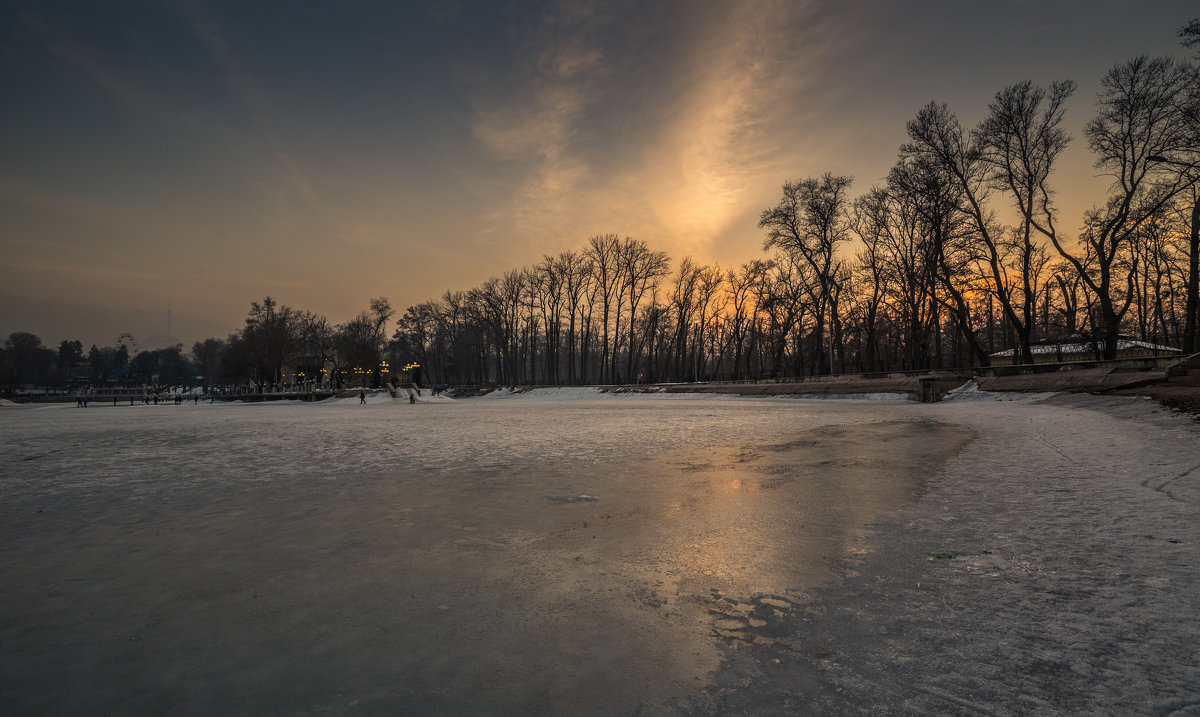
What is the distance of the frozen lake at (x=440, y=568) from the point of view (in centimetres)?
232

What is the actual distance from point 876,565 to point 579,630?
212 cm

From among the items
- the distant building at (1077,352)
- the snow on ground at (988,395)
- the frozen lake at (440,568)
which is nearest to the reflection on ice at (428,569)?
the frozen lake at (440,568)

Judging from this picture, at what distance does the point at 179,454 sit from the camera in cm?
1002

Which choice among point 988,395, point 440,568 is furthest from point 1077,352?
point 440,568

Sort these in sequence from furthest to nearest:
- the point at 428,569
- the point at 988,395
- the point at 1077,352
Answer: the point at 1077,352
the point at 988,395
the point at 428,569

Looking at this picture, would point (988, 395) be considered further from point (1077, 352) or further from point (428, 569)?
point (1077, 352)

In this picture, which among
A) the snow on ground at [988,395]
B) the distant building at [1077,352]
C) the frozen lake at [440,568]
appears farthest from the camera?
the distant building at [1077,352]

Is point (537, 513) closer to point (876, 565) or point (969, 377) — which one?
point (876, 565)

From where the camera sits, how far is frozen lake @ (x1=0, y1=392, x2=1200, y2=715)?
2316 mm

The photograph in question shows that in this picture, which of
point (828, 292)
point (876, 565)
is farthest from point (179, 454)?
point (828, 292)

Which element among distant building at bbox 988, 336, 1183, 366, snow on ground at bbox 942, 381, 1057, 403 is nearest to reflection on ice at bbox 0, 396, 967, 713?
snow on ground at bbox 942, 381, 1057, 403

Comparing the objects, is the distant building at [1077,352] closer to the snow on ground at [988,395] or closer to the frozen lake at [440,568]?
the snow on ground at [988,395]

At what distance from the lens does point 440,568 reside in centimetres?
370

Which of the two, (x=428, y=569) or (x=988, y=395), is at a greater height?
(x=988, y=395)
